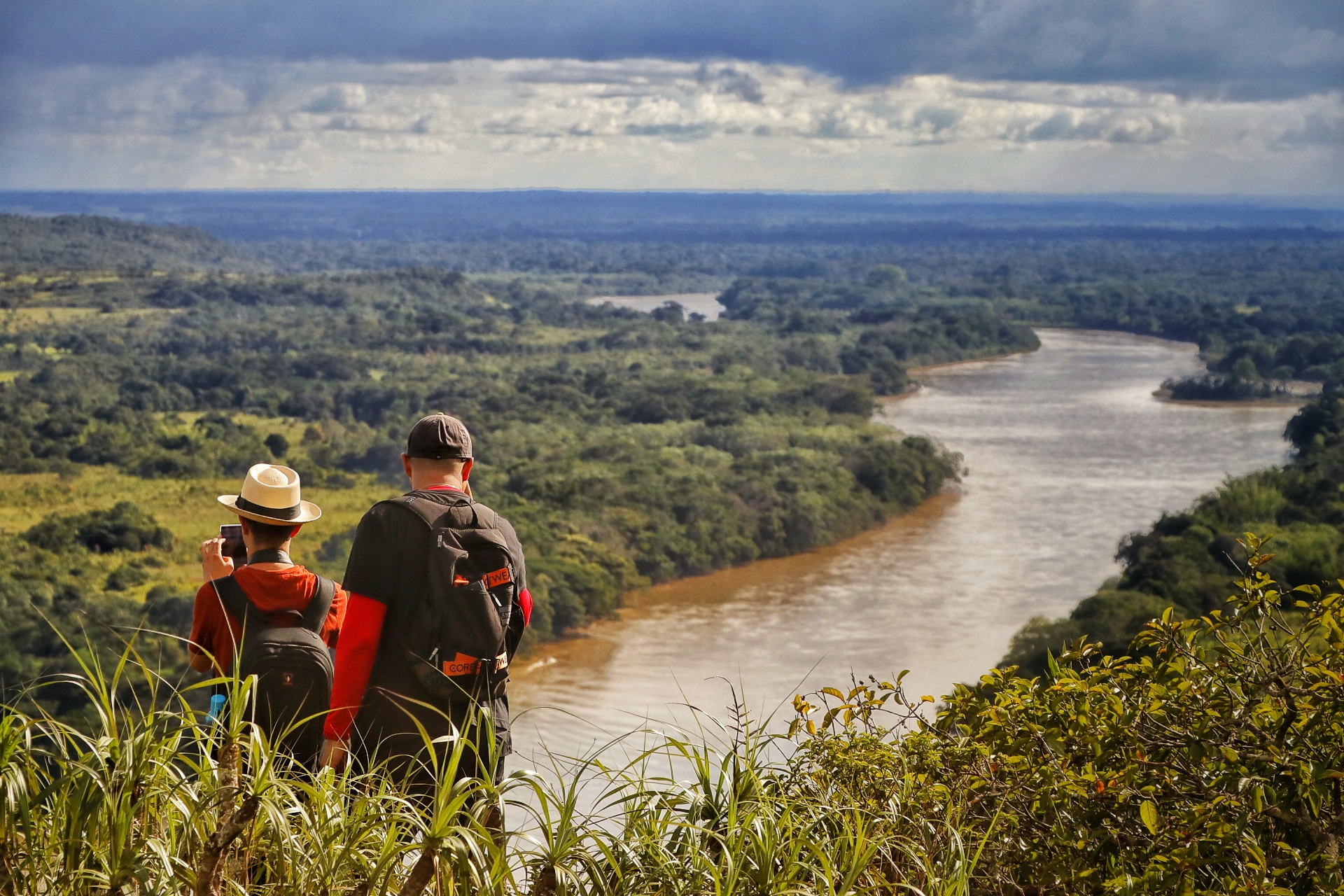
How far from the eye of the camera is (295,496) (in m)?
4.31

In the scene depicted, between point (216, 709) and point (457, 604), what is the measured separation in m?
0.81

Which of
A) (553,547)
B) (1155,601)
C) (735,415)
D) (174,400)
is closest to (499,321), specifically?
(174,400)

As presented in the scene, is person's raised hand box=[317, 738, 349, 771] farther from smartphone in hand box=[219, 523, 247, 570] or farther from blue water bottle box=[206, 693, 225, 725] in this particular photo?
smartphone in hand box=[219, 523, 247, 570]

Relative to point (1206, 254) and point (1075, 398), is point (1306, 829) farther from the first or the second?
point (1206, 254)

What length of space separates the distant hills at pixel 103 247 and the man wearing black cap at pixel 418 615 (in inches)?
5887

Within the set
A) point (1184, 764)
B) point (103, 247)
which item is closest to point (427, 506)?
point (1184, 764)

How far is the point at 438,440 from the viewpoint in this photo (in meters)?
4.11

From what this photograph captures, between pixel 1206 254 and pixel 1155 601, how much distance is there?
614 ft

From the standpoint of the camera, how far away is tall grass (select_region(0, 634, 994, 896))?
10.7 ft

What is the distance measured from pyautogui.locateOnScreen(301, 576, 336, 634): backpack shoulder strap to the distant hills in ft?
489

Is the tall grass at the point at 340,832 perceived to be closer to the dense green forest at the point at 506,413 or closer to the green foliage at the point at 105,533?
the dense green forest at the point at 506,413

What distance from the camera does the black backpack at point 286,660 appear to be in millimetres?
4203

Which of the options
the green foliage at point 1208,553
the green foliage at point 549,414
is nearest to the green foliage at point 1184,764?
the green foliage at point 1208,553

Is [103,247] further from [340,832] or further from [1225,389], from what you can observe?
[340,832]
